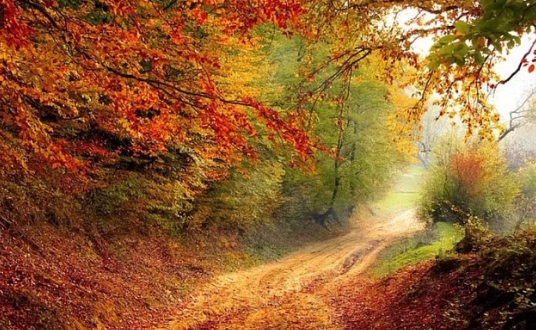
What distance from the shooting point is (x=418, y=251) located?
13.6m

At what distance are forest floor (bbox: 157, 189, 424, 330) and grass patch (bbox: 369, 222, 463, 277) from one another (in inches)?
21.5

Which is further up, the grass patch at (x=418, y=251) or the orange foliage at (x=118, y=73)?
the orange foliage at (x=118, y=73)

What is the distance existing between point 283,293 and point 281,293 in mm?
54

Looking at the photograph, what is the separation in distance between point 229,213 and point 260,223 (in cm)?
413

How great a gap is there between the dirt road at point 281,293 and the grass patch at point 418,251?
2.02ft

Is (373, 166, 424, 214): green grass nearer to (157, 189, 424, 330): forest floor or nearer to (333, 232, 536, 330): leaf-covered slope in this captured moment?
(157, 189, 424, 330): forest floor

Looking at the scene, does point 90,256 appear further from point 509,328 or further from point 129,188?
point 509,328

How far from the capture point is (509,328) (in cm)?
459

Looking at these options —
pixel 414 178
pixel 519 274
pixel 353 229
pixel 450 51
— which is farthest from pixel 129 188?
pixel 414 178

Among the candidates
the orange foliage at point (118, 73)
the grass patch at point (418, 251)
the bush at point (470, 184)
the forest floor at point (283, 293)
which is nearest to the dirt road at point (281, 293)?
the forest floor at point (283, 293)

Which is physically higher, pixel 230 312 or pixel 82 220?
pixel 82 220

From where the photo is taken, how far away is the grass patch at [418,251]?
41.5 ft

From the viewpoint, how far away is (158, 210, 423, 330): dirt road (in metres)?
8.46

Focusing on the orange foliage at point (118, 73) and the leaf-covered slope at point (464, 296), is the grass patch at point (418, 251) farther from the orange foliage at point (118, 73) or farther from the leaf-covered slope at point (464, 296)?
the orange foliage at point (118, 73)
